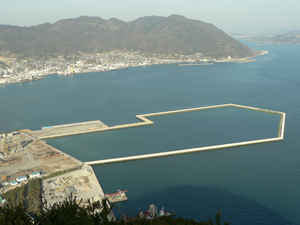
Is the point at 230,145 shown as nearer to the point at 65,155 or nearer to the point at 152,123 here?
the point at 152,123

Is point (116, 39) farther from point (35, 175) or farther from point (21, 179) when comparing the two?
point (21, 179)

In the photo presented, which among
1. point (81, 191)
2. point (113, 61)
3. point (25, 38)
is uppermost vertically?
point (25, 38)

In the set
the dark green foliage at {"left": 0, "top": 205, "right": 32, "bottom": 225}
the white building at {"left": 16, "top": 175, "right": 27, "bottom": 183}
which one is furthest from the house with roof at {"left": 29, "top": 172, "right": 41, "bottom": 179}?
the dark green foliage at {"left": 0, "top": 205, "right": 32, "bottom": 225}

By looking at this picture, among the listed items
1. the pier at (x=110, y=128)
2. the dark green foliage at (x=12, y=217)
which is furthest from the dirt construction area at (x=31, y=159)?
the dark green foliage at (x=12, y=217)

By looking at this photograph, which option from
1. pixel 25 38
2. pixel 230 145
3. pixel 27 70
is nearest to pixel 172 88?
pixel 230 145

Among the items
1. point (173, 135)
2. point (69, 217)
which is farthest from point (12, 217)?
point (173, 135)

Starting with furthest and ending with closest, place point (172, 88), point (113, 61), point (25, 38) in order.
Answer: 1. point (25, 38)
2. point (113, 61)
3. point (172, 88)

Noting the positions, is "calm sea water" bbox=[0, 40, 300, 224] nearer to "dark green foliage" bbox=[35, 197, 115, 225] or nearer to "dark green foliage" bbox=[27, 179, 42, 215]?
"dark green foliage" bbox=[27, 179, 42, 215]
